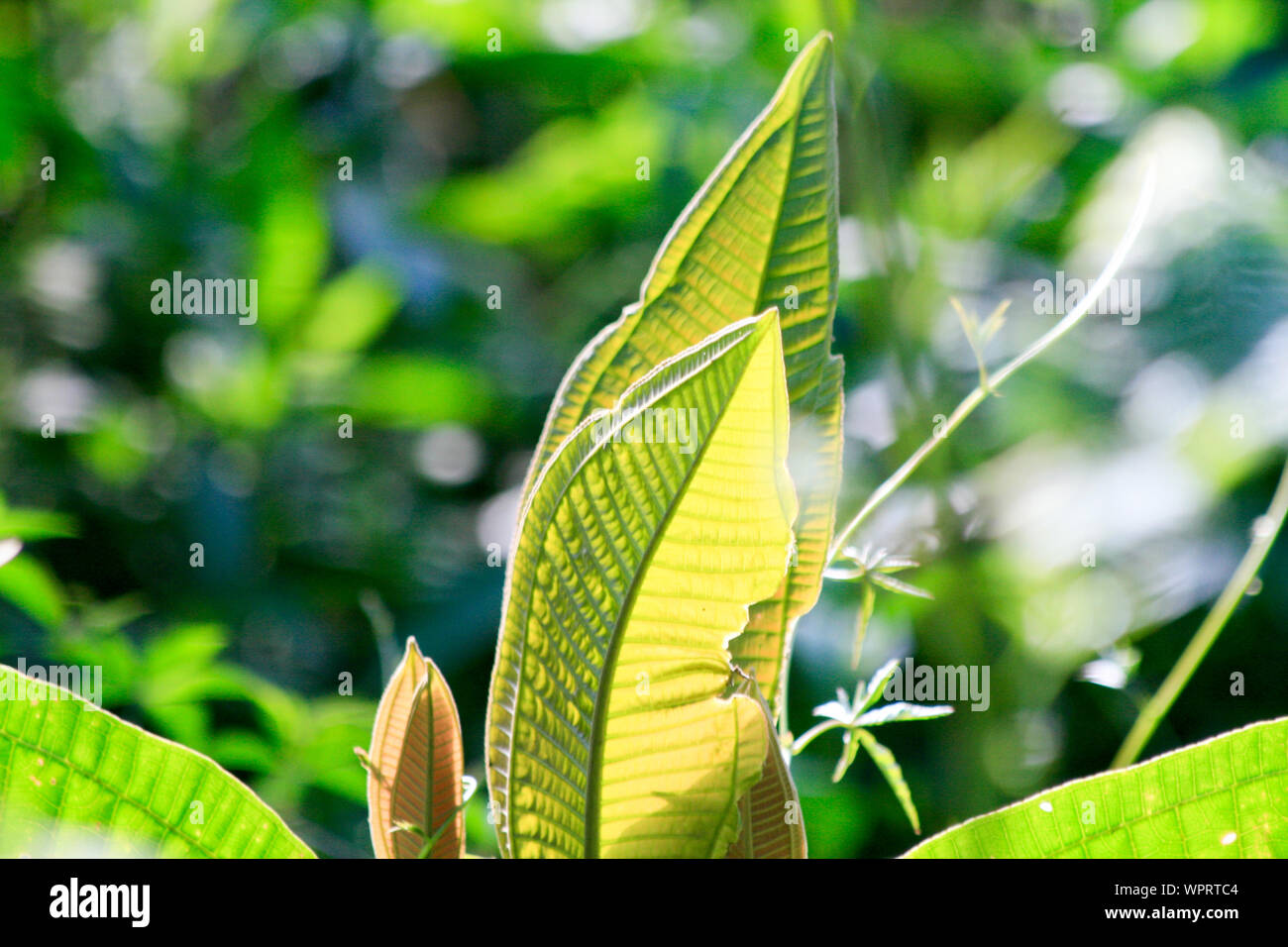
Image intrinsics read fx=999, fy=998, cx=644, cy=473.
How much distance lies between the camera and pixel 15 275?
94 cm

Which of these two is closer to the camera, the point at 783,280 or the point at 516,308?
the point at 783,280

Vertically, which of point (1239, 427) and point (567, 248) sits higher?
point (567, 248)

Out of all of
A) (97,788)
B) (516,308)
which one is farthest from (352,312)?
(97,788)

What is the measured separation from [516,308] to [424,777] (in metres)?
0.88

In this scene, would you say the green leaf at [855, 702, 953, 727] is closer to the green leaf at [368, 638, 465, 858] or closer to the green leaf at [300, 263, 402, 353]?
the green leaf at [368, 638, 465, 858]

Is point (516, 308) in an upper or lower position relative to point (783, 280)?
upper

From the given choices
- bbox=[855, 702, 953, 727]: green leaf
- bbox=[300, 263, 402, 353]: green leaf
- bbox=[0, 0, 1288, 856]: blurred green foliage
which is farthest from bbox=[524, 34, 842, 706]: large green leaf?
bbox=[300, 263, 402, 353]: green leaf

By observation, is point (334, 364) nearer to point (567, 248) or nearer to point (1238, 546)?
point (567, 248)

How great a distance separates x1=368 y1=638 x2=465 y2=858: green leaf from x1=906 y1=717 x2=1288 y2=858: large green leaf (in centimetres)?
12

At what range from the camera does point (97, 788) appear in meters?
0.22

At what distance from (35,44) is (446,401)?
53 centimetres

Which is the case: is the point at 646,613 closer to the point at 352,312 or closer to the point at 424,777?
the point at 424,777

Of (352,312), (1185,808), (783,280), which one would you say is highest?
(352,312)
